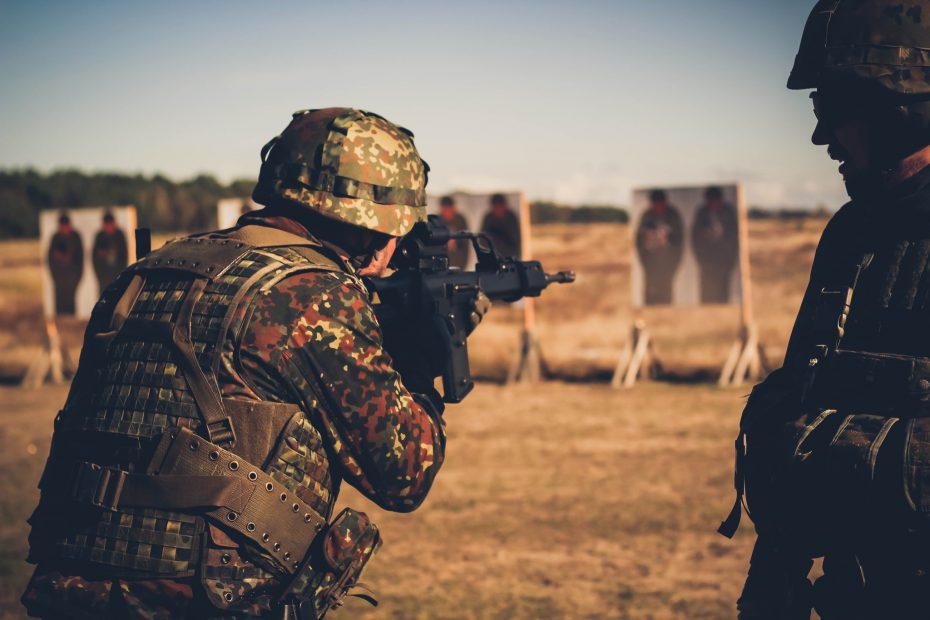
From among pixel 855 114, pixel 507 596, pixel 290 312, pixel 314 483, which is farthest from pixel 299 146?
pixel 507 596

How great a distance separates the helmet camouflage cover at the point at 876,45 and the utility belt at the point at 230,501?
1.79 meters

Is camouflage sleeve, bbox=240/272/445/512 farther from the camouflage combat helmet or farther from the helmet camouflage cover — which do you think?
the helmet camouflage cover

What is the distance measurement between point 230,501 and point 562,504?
4.90m

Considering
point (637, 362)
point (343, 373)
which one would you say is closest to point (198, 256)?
point (343, 373)

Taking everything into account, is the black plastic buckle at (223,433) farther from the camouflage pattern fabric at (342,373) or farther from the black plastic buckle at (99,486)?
the black plastic buckle at (99,486)

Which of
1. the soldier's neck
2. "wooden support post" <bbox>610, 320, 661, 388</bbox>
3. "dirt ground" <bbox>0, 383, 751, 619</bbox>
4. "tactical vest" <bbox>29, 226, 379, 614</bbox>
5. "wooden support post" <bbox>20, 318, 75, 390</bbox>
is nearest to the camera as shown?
"tactical vest" <bbox>29, 226, 379, 614</bbox>

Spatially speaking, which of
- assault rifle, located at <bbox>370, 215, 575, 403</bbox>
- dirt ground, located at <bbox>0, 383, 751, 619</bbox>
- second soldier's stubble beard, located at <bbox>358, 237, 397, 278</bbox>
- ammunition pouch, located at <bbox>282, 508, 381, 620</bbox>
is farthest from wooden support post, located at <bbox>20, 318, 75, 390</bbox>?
ammunition pouch, located at <bbox>282, 508, 381, 620</bbox>

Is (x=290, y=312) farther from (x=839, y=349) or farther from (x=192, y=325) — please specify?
(x=839, y=349)

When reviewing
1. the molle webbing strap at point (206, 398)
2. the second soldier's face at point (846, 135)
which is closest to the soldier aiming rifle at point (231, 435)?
the molle webbing strap at point (206, 398)

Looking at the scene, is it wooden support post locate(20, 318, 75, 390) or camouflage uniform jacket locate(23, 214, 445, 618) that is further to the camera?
wooden support post locate(20, 318, 75, 390)

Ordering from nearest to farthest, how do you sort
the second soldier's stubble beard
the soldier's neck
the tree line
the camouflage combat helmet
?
the soldier's neck, the camouflage combat helmet, the second soldier's stubble beard, the tree line

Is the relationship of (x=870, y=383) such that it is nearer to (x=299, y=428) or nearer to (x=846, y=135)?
(x=846, y=135)

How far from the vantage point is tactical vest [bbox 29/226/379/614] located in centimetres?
222

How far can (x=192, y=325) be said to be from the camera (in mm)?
2295
